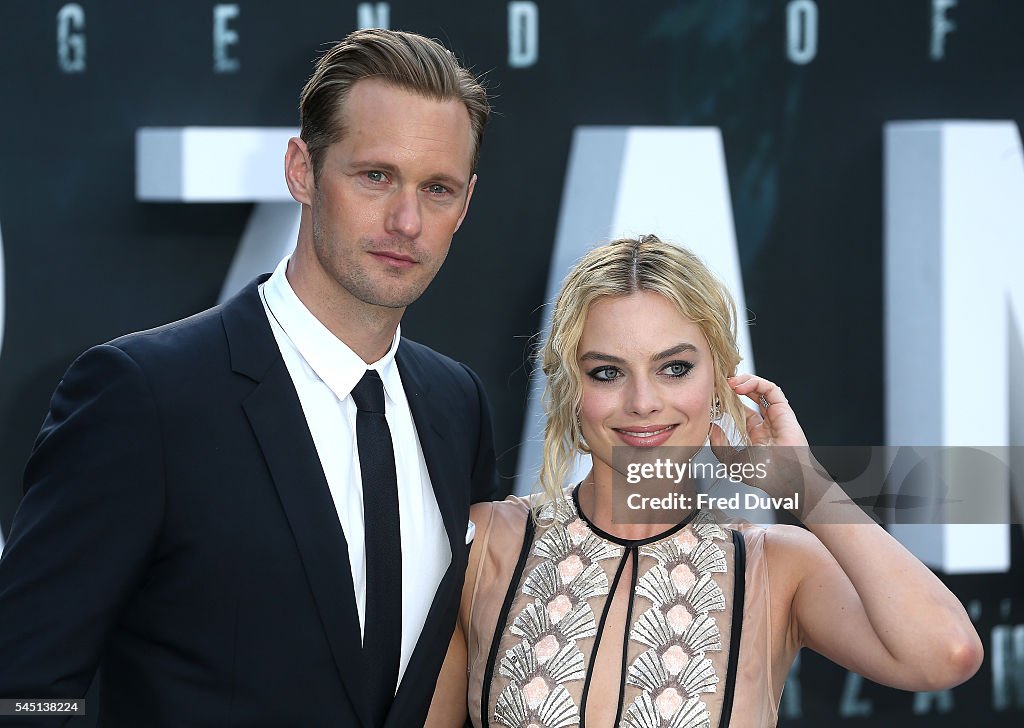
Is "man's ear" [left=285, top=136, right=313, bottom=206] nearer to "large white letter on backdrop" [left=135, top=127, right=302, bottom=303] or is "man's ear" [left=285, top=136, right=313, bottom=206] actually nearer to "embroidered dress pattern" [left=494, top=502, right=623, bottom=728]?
"embroidered dress pattern" [left=494, top=502, right=623, bottom=728]

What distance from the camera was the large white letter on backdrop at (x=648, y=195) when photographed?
400 centimetres

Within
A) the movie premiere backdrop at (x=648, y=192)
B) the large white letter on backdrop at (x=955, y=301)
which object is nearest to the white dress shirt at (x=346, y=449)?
the movie premiere backdrop at (x=648, y=192)

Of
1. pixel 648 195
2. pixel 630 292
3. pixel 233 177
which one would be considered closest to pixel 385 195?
pixel 630 292

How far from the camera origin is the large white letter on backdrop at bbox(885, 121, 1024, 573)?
4051 mm

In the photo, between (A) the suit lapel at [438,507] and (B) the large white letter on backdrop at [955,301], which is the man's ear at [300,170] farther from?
(B) the large white letter on backdrop at [955,301]

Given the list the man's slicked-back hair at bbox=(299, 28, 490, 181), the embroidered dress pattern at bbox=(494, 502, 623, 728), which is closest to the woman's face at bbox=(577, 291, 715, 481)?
the embroidered dress pattern at bbox=(494, 502, 623, 728)

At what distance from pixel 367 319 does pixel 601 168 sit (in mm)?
1982

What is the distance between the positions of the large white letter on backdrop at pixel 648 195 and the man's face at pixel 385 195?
5.92ft

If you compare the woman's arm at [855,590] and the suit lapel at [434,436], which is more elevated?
the suit lapel at [434,436]

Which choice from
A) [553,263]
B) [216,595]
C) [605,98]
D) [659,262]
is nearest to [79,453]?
[216,595]

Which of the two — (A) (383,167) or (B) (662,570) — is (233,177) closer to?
(A) (383,167)

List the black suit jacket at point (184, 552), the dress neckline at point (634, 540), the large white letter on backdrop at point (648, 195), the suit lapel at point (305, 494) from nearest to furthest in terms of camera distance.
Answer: the black suit jacket at point (184, 552) < the suit lapel at point (305, 494) < the dress neckline at point (634, 540) < the large white letter on backdrop at point (648, 195)

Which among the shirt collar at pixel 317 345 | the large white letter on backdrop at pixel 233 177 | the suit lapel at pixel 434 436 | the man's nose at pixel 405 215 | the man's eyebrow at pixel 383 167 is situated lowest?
the suit lapel at pixel 434 436

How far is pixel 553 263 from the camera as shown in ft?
13.2
